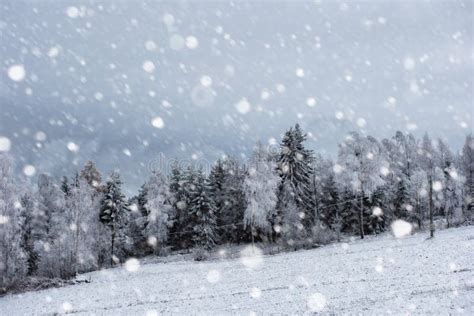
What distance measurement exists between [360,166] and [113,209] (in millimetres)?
33371

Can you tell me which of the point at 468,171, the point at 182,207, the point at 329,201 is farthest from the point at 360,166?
the point at 468,171

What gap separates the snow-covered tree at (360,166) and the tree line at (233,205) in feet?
0.39

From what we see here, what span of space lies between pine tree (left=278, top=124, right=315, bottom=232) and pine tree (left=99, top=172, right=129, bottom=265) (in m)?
22.7

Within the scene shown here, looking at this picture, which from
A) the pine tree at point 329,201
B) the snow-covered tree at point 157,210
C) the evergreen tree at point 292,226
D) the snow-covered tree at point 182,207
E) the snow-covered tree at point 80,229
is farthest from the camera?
the pine tree at point 329,201

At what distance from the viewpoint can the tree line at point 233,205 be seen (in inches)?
1988

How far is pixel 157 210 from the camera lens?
199 feet

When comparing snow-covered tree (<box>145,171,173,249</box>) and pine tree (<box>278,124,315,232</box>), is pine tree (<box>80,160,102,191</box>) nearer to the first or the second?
snow-covered tree (<box>145,171,173,249</box>)

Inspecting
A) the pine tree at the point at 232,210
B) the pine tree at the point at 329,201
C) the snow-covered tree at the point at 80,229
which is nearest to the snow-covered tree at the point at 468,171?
the pine tree at the point at 329,201

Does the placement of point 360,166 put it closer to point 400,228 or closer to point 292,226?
point 400,228

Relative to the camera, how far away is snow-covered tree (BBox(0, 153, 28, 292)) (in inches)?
1499

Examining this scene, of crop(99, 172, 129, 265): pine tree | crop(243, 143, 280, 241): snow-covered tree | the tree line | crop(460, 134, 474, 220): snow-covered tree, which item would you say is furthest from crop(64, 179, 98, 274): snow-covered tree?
crop(460, 134, 474, 220): snow-covered tree

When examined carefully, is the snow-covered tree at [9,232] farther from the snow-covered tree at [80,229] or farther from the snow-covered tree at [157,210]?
the snow-covered tree at [157,210]

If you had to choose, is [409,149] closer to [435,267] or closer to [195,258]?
[195,258]

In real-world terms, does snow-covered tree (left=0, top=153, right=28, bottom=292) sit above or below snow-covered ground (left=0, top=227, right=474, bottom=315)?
above
